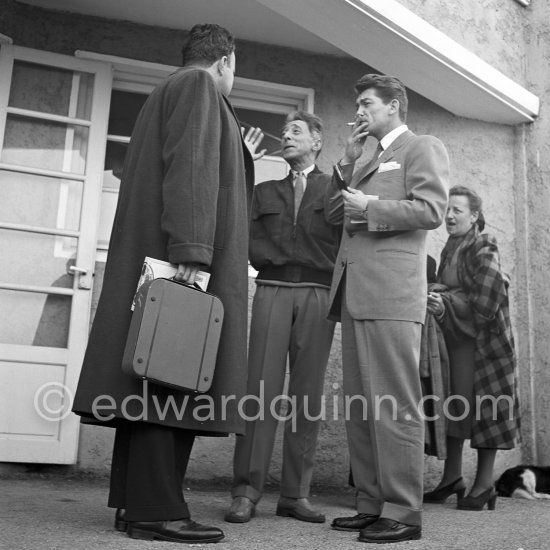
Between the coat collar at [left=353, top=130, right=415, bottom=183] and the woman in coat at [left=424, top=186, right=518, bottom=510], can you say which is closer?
the coat collar at [left=353, top=130, right=415, bottom=183]

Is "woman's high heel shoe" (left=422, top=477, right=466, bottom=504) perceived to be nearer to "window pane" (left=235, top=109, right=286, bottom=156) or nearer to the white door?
the white door

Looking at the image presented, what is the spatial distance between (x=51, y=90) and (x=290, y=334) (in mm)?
2471

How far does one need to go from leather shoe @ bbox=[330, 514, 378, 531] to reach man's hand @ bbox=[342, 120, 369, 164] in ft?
5.24

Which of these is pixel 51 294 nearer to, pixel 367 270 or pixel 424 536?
pixel 367 270

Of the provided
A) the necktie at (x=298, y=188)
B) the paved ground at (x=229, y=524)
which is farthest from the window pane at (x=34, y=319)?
the necktie at (x=298, y=188)

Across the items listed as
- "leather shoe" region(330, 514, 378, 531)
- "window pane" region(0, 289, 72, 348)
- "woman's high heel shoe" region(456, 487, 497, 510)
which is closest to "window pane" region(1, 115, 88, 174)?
"window pane" region(0, 289, 72, 348)

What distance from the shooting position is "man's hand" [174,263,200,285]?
287cm

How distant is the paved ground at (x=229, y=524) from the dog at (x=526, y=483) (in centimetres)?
32

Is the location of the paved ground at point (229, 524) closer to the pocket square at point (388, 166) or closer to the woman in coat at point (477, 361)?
the woman in coat at point (477, 361)

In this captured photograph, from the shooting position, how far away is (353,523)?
3334 mm

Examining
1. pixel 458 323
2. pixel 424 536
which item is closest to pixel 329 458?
pixel 458 323

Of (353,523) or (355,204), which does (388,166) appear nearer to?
(355,204)

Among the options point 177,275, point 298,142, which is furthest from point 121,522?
point 298,142

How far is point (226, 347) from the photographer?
2971 mm
